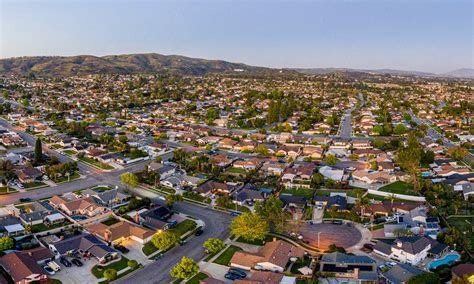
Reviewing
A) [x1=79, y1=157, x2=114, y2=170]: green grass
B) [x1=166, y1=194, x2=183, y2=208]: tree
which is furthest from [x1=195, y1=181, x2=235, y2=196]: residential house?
[x1=79, y1=157, x2=114, y2=170]: green grass

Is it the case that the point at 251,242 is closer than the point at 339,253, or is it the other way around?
the point at 339,253

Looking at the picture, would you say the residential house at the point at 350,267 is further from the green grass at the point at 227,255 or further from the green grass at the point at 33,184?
the green grass at the point at 33,184

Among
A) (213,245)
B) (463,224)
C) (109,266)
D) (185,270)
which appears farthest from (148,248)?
(463,224)

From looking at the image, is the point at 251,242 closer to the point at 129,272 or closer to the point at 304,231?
the point at 304,231

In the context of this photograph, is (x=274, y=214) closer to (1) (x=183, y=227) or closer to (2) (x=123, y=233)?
(1) (x=183, y=227)

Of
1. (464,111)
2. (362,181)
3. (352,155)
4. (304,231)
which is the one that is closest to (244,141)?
(352,155)

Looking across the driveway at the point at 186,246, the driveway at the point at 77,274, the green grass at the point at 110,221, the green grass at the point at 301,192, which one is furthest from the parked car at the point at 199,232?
the green grass at the point at 301,192
